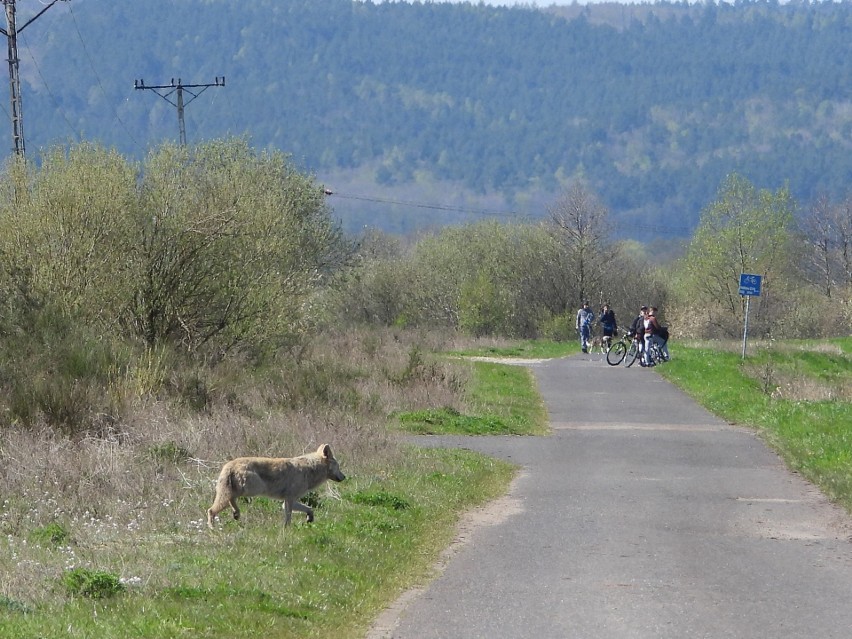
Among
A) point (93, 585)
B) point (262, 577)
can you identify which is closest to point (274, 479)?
point (262, 577)

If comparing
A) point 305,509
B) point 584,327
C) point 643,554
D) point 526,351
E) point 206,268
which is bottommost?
point 526,351

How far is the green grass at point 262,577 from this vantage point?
7.91 m

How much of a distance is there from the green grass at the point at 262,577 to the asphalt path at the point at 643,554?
350mm

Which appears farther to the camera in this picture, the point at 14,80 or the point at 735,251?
the point at 735,251

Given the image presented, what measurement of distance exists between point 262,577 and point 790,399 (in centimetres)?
2059

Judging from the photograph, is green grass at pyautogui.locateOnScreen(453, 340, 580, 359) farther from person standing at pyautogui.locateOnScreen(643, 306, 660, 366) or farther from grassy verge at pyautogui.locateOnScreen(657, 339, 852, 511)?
person standing at pyautogui.locateOnScreen(643, 306, 660, 366)

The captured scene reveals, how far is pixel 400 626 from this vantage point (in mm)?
8609

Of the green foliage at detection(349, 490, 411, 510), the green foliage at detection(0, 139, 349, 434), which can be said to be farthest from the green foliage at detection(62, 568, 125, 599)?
the green foliage at detection(0, 139, 349, 434)

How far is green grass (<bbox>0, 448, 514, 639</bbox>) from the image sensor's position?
791cm

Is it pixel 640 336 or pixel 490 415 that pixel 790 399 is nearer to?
pixel 490 415

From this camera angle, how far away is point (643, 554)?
1135cm

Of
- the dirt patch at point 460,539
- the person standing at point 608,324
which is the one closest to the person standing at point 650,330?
the person standing at point 608,324

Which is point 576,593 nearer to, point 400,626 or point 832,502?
point 400,626

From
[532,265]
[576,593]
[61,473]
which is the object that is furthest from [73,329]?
[532,265]
